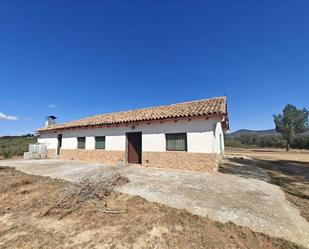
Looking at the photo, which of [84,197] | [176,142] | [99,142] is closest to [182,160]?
[176,142]

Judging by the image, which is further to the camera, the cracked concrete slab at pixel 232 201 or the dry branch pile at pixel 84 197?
the dry branch pile at pixel 84 197

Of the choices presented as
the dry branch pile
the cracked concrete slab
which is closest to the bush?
the cracked concrete slab

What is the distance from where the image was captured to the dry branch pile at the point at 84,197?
4270 millimetres

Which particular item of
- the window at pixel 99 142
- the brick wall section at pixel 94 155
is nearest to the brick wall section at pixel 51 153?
the brick wall section at pixel 94 155

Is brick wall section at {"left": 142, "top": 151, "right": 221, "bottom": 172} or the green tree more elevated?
the green tree

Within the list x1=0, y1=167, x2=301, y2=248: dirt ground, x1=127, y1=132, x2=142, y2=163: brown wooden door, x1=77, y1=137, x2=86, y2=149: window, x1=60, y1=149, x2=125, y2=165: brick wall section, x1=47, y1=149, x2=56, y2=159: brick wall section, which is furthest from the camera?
x1=47, y1=149, x2=56, y2=159: brick wall section

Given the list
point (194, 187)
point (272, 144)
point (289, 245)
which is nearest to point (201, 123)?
point (194, 187)

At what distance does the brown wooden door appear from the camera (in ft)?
39.0

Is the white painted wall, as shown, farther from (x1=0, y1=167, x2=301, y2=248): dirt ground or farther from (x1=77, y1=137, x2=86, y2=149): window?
(x1=0, y1=167, x2=301, y2=248): dirt ground

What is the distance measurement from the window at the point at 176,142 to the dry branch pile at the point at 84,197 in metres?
5.29

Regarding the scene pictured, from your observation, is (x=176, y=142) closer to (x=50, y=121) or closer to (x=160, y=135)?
(x=160, y=135)

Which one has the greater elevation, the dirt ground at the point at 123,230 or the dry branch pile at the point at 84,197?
the dry branch pile at the point at 84,197

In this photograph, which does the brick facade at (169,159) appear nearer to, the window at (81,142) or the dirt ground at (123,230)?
the window at (81,142)

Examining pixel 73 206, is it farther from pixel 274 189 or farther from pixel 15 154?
pixel 15 154
